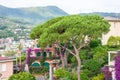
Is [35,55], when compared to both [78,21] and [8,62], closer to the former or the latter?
[8,62]

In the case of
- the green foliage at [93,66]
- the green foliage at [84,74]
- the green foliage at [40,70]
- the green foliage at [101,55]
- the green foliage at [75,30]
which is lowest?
the green foliage at [40,70]

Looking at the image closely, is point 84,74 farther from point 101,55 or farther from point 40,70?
point 40,70

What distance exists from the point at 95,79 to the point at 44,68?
1269 cm

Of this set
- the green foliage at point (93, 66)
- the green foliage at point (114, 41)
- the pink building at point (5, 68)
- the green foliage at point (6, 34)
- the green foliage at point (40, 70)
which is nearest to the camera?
the green foliage at point (93, 66)

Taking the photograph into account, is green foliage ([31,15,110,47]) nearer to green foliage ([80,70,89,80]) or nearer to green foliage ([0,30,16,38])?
green foliage ([80,70,89,80])

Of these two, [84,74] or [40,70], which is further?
[40,70]

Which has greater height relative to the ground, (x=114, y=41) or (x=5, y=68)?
(x=114, y=41)

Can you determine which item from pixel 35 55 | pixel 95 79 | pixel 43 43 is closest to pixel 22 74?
pixel 43 43

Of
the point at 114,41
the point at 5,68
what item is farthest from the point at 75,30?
the point at 114,41

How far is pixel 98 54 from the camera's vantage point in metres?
35.5

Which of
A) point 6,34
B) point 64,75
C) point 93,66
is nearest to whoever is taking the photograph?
point 64,75

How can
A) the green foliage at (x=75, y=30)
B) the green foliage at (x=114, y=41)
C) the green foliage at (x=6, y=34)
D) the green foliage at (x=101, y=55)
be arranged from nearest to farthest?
the green foliage at (x=75, y=30) < the green foliage at (x=101, y=55) < the green foliage at (x=114, y=41) < the green foliage at (x=6, y=34)

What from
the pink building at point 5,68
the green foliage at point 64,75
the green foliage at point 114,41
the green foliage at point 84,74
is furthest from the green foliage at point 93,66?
the green foliage at point 114,41

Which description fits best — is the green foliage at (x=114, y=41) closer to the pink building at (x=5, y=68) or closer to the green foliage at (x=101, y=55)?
the green foliage at (x=101, y=55)
